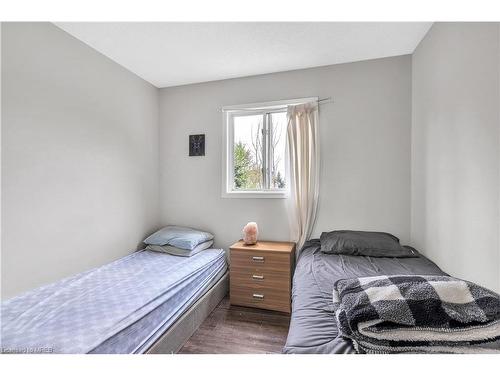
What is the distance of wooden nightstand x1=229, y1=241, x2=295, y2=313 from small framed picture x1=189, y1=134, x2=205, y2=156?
50.7 inches

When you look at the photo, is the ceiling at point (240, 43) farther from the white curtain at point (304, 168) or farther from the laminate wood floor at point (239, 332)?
the laminate wood floor at point (239, 332)

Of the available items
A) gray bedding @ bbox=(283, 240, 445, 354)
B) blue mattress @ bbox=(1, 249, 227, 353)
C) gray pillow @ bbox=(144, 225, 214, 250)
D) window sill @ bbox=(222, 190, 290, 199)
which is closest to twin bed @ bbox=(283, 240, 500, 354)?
gray bedding @ bbox=(283, 240, 445, 354)

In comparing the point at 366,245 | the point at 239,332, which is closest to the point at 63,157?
the point at 239,332

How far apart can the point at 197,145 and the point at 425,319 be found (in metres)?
2.68

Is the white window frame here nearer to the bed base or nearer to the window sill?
the window sill

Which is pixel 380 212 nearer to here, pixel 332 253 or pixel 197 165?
pixel 332 253

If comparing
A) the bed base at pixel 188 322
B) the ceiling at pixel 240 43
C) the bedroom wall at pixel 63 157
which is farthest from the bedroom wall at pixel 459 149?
the bedroom wall at pixel 63 157

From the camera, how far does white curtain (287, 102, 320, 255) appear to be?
2.51m

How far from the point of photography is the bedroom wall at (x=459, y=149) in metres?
1.22

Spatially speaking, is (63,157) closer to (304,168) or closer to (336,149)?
(304,168)

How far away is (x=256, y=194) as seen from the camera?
2.73 metres
